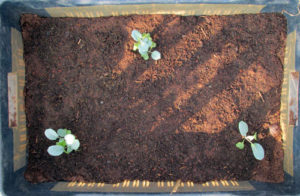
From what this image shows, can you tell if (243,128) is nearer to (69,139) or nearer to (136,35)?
(136,35)

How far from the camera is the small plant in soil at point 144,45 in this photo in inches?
58.0

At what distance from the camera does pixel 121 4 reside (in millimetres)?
1508

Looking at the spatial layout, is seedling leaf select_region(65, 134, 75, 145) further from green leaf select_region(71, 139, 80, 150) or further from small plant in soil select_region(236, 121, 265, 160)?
small plant in soil select_region(236, 121, 265, 160)

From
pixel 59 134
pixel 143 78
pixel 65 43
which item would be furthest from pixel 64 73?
pixel 143 78

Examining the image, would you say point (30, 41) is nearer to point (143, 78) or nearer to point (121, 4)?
point (121, 4)

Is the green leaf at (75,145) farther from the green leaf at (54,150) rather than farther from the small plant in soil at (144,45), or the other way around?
the small plant in soil at (144,45)

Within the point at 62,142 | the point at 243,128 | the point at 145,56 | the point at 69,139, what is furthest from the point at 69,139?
the point at 243,128

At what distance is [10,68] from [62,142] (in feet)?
2.02

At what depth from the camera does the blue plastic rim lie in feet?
4.83

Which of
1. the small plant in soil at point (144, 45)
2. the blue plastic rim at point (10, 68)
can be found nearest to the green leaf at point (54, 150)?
the blue plastic rim at point (10, 68)

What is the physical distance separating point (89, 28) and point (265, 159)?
1.58 meters

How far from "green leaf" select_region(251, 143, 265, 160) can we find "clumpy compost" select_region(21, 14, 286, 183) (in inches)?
4.4

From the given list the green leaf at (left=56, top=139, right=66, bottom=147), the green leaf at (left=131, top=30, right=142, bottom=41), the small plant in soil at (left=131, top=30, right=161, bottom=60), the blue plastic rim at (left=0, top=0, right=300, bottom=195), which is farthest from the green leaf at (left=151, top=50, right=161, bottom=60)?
the green leaf at (left=56, top=139, right=66, bottom=147)

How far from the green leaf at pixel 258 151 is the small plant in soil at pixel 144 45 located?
2.91ft
